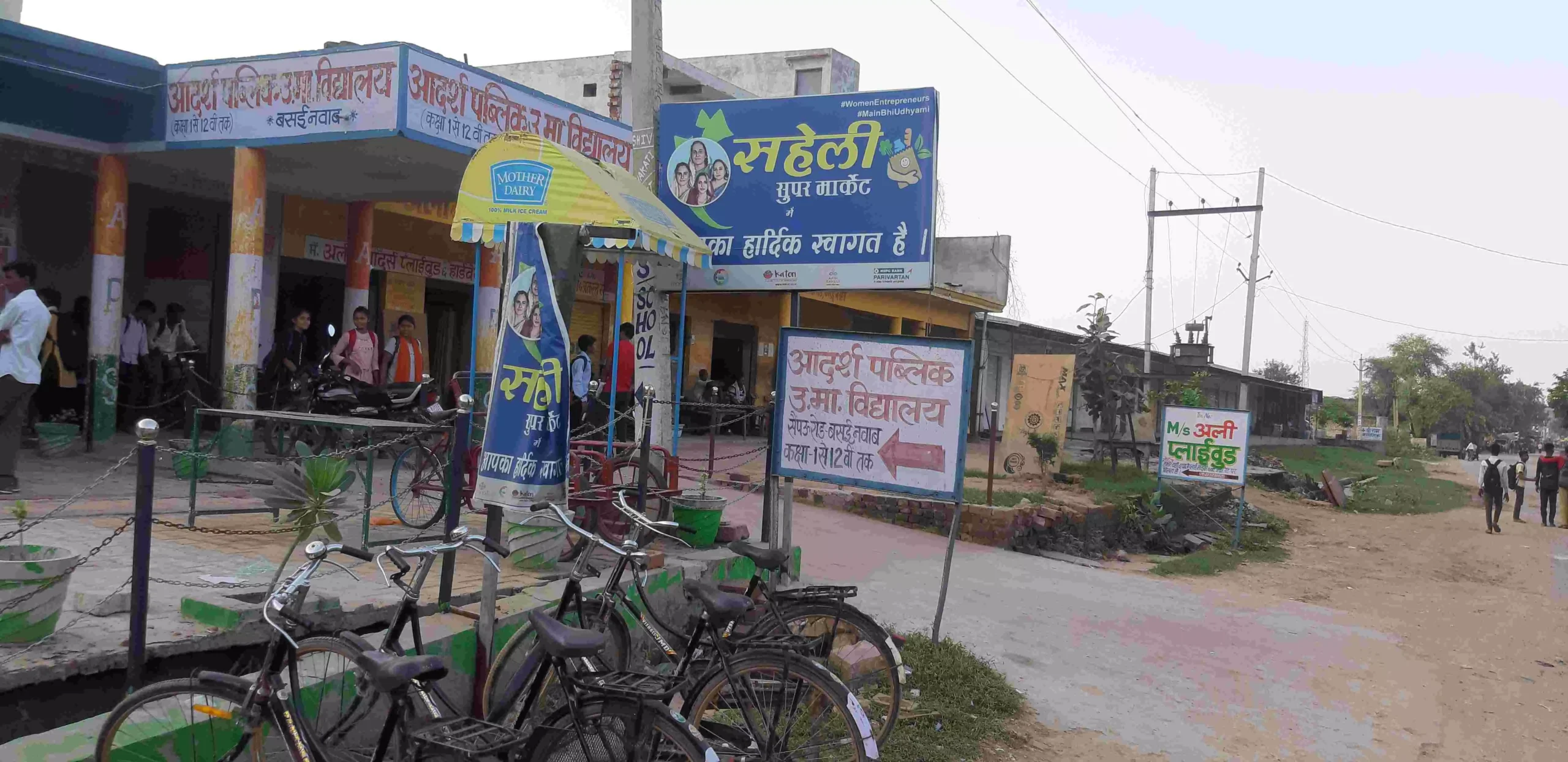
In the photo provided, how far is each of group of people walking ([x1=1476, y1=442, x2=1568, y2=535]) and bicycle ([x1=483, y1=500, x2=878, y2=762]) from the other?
843 inches

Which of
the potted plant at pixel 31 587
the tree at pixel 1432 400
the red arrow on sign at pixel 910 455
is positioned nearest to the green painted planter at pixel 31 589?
the potted plant at pixel 31 587

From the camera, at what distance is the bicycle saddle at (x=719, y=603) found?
3.92 metres

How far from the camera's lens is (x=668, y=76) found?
28062 mm

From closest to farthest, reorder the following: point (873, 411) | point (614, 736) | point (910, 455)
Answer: point (614, 736) → point (910, 455) → point (873, 411)

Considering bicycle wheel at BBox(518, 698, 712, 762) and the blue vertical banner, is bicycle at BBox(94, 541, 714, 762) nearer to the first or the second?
bicycle wheel at BBox(518, 698, 712, 762)

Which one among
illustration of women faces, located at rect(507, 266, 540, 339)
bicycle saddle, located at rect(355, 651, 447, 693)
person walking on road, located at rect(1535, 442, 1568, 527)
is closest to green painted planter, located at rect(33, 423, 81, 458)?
illustration of women faces, located at rect(507, 266, 540, 339)

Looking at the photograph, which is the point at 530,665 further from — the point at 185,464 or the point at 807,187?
the point at 185,464

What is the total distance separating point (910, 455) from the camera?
6.21 m

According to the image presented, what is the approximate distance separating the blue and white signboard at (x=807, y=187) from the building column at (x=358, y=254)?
8.47 m

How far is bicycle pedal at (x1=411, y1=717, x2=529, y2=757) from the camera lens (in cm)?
295


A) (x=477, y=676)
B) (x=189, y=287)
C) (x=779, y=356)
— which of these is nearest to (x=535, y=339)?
(x=477, y=676)

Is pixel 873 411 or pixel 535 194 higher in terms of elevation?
pixel 535 194

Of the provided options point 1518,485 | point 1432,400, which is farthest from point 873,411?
point 1432,400

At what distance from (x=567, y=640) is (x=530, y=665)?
0.56 m
